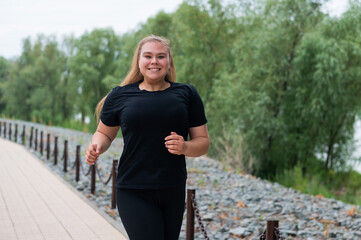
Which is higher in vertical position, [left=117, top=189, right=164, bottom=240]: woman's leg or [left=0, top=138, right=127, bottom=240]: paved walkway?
[left=117, top=189, right=164, bottom=240]: woman's leg

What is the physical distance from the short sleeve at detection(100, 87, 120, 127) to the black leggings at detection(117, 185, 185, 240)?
0.45m

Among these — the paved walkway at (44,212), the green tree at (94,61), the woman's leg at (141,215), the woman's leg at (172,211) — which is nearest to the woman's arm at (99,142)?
the woman's leg at (141,215)

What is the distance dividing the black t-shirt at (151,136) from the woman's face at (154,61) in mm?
108

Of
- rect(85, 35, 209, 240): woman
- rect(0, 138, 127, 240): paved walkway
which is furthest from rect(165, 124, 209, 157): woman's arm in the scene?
rect(0, 138, 127, 240): paved walkway

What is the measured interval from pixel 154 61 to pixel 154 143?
0.53 m

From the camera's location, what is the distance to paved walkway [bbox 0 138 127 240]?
18.6 feet

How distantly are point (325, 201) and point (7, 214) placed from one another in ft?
23.5

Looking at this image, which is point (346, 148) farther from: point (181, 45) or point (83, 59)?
point (83, 59)

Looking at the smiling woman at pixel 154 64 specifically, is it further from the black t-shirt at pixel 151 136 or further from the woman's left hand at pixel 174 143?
the woman's left hand at pixel 174 143

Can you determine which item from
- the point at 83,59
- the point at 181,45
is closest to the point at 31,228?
the point at 181,45

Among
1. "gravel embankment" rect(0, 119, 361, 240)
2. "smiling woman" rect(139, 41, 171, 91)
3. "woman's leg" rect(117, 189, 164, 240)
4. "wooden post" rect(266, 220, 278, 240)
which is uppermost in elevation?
"smiling woman" rect(139, 41, 171, 91)

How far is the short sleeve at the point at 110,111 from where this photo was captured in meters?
2.81

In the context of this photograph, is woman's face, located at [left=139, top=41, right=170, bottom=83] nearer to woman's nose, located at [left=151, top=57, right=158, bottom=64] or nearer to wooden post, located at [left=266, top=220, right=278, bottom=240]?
woman's nose, located at [left=151, top=57, right=158, bottom=64]

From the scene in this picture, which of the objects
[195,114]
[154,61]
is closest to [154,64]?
[154,61]
